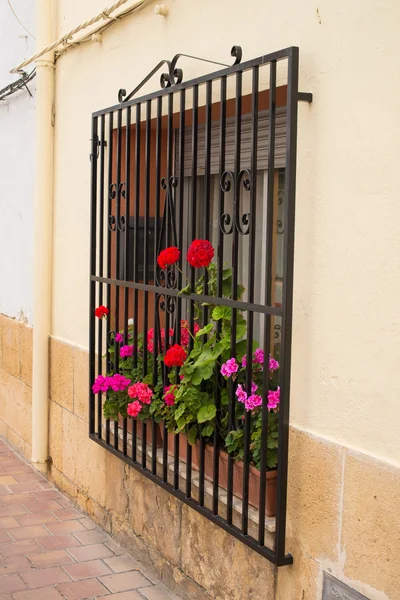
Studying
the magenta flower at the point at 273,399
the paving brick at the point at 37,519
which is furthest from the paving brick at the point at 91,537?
the magenta flower at the point at 273,399

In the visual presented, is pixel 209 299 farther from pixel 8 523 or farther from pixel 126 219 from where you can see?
pixel 8 523

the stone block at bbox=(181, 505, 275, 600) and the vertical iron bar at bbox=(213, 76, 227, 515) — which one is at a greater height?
the vertical iron bar at bbox=(213, 76, 227, 515)

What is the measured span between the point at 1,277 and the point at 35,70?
1.81 m

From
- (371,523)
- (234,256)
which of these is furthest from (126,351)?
(371,523)

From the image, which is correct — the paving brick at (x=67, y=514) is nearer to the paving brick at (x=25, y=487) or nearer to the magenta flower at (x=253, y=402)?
the paving brick at (x=25, y=487)

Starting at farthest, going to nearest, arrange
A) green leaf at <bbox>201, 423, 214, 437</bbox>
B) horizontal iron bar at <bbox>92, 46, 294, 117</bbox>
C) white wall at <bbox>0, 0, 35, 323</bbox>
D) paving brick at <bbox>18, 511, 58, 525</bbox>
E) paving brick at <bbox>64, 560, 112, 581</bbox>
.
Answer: white wall at <bbox>0, 0, 35, 323</bbox>, paving brick at <bbox>18, 511, 58, 525</bbox>, paving brick at <bbox>64, 560, 112, 581</bbox>, green leaf at <bbox>201, 423, 214, 437</bbox>, horizontal iron bar at <bbox>92, 46, 294, 117</bbox>

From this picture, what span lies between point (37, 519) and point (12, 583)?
3.08 ft

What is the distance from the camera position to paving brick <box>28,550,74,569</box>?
4.39m

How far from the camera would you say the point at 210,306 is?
379cm

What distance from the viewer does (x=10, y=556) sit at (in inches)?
177

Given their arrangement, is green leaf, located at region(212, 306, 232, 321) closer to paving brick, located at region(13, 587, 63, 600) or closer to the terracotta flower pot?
the terracotta flower pot

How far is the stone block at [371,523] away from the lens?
8.70ft

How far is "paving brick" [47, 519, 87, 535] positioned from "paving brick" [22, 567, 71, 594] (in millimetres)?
554

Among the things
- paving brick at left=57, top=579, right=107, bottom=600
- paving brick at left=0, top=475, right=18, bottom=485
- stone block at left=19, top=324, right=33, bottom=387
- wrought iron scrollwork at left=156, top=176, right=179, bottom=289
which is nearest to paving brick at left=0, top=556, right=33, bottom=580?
paving brick at left=57, top=579, right=107, bottom=600
